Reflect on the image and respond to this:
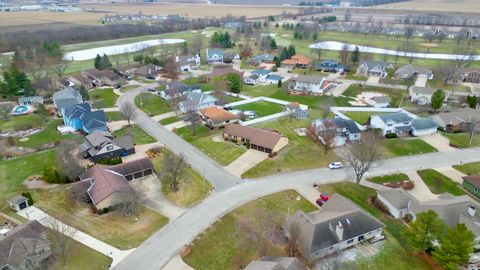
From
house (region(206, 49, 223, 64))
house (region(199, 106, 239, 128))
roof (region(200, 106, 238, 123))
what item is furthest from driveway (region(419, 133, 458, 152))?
house (region(206, 49, 223, 64))

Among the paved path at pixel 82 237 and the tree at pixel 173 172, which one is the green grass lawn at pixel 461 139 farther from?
the paved path at pixel 82 237

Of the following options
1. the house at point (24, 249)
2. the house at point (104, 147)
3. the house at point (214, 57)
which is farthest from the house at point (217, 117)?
the house at point (214, 57)

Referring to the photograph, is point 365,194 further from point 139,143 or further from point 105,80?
point 105,80

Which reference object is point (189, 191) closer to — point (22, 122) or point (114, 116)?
point (114, 116)

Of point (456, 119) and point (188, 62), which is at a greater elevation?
point (188, 62)

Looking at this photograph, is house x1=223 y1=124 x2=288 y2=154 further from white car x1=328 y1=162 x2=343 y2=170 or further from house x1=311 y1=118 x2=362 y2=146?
white car x1=328 y1=162 x2=343 y2=170

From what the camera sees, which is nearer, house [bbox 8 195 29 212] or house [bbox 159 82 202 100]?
house [bbox 8 195 29 212]

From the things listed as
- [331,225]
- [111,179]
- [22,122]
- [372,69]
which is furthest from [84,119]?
[372,69]
